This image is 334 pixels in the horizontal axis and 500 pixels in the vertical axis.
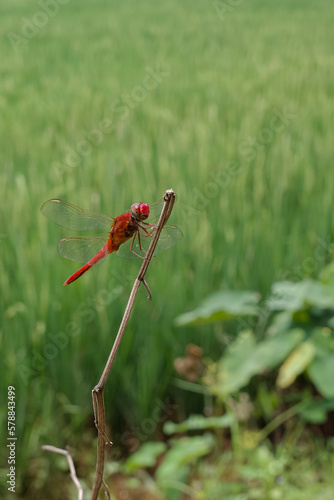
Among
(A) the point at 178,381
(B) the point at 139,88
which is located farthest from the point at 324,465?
(B) the point at 139,88

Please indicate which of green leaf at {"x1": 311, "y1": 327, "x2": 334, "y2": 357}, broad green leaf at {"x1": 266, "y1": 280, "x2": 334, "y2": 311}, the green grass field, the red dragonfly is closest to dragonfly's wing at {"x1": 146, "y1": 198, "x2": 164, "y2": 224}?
the red dragonfly

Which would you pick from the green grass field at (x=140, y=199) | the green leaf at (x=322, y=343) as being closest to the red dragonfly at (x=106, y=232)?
the green grass field at (x=140, y=199)

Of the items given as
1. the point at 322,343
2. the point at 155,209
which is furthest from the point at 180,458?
the point at 155,209

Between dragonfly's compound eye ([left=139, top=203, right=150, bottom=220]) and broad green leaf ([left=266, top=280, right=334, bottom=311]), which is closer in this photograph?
dragonfly's compound eye ([left=139, top=203, right=150, bottom=220])

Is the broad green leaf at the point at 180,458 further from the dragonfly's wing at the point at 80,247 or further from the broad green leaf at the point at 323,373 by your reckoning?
the dragonfly's wing at the point at 80,247

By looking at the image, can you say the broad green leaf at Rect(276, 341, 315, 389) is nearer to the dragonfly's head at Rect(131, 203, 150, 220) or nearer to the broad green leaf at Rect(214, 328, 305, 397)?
the broad green leaf at Rect(214, 328, 305, 397)
